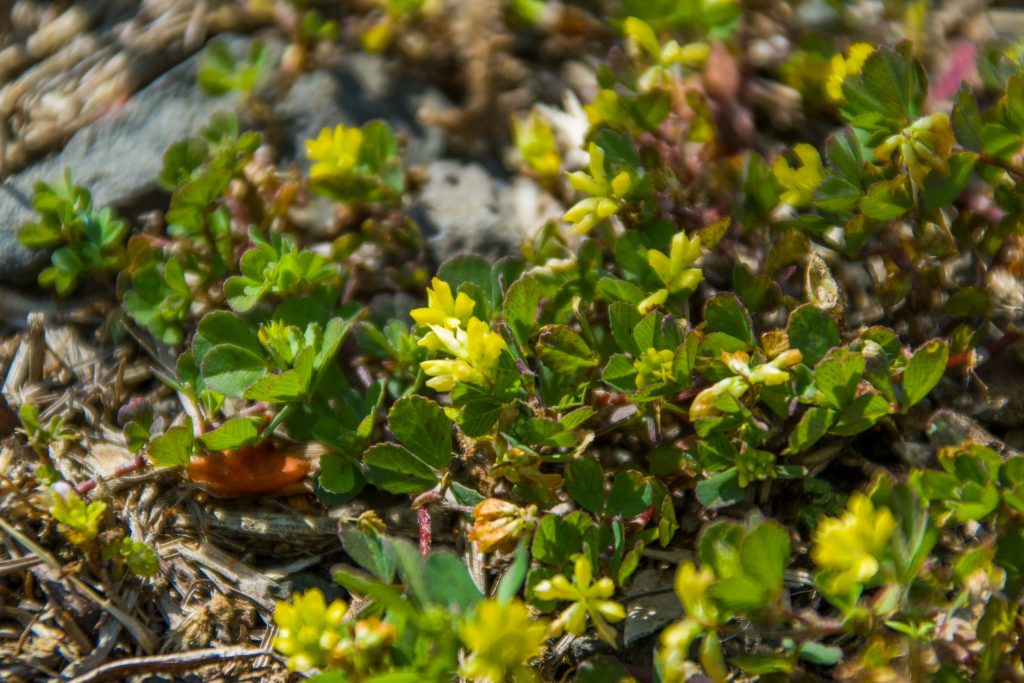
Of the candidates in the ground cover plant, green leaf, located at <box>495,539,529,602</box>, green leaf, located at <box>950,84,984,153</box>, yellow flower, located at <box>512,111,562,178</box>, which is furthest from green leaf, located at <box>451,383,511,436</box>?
green leaf, located at <box>950,84,984,153</box>

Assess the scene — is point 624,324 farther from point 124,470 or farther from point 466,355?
point 124,470

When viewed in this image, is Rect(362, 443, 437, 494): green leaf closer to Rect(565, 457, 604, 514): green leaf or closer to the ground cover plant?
the ground cover plant

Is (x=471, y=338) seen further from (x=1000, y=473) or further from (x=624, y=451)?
(x=1000, y=473)

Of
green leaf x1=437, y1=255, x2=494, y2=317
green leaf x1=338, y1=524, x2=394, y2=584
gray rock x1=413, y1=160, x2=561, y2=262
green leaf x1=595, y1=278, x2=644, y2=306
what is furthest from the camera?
gray rock x1=413, y1=160, x2=561, y2=262

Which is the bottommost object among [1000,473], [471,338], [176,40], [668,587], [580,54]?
[668,587]

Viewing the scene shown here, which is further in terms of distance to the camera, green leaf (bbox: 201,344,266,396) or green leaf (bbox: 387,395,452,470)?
green leaf (bbox: 201,344,266,396)

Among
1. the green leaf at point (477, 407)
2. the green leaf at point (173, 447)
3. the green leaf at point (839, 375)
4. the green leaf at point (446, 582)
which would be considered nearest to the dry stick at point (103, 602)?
the green leaf at point (173, 447)

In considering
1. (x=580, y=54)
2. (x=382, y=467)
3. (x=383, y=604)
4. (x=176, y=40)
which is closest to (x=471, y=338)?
(x=382, y=467)

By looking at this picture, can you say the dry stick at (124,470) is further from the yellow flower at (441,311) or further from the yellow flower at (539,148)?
the yellow flower at (539,148)
